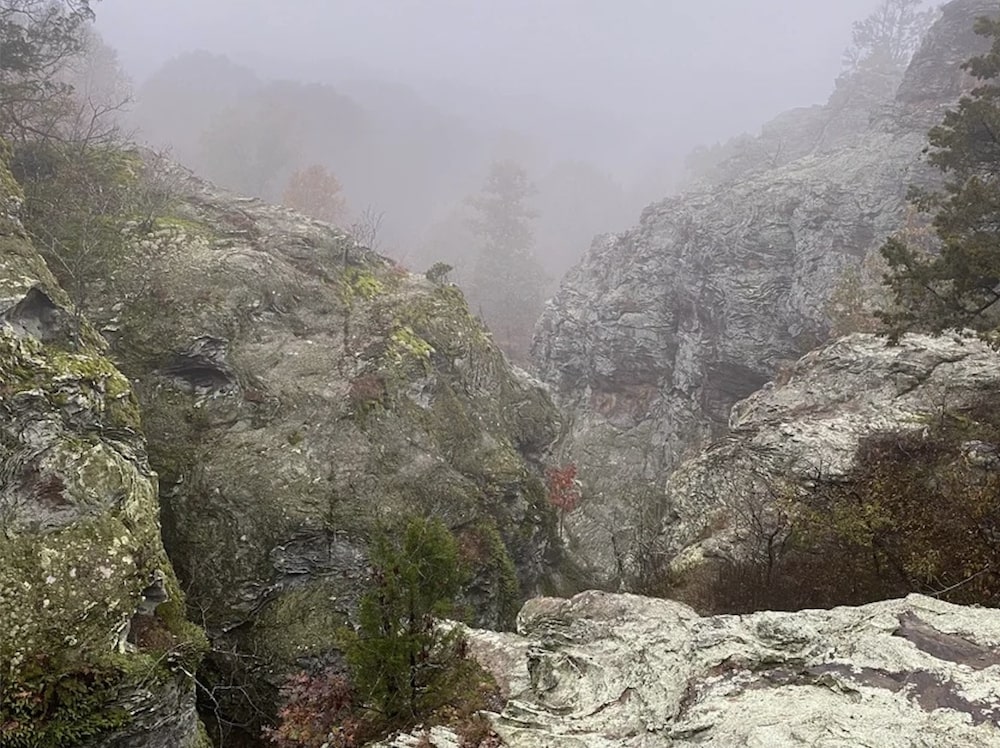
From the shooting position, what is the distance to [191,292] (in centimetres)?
1589

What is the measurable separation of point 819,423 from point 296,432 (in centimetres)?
1334

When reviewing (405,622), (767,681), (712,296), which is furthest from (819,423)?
(712,296)

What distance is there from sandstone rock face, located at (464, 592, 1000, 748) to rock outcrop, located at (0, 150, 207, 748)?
5.10m

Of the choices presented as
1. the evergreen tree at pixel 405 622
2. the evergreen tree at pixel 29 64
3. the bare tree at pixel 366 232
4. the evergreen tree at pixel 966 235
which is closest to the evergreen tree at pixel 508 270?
the bare tree at pixel 366 232

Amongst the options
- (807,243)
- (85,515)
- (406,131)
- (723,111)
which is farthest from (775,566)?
(723,111)

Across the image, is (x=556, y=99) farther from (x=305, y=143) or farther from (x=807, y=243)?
(x=807, y=243)

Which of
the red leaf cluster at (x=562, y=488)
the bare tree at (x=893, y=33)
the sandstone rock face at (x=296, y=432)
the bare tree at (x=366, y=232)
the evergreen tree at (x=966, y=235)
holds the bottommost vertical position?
the red leaf cluster at (x=562, y=488)

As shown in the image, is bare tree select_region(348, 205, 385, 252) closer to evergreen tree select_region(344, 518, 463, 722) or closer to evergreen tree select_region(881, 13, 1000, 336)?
evergreen tree select_region(881, 13, 1000, 336)

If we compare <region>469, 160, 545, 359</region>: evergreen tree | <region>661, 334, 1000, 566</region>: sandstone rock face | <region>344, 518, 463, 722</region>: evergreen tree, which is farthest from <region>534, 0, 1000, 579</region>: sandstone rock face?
<region>344, 518, 463, 722</region>: evergreen tree

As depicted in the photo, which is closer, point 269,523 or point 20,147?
point 269,523

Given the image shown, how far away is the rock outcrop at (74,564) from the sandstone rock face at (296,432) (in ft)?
8.70

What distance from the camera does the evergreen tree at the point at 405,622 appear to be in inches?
252

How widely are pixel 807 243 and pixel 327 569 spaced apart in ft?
103

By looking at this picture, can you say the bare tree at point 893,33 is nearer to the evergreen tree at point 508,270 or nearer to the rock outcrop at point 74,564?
the evergreen tree at point 508,270
